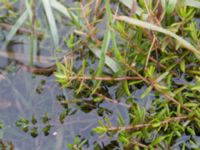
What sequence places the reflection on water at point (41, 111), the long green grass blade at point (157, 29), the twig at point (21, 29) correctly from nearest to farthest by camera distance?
the long green grass blade at point (157, 29) < the reflection on water at point (41, 111) < the twig at point (21, 29)

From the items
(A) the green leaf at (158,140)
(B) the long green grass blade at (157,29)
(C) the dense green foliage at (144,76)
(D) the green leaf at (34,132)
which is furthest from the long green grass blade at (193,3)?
(D) the green leaf at (34,132)

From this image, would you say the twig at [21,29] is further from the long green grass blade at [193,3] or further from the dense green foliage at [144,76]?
the long green grass blade at [193,3]

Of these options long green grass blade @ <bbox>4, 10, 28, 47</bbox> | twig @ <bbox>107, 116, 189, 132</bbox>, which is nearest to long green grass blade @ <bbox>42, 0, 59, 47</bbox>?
long green grass blade @ <bbox>4, 10, 28, 47</bbox>

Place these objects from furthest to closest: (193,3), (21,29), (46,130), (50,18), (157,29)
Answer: (21,29) < (50,18) < (46,130) < (193,3) < (157,29)

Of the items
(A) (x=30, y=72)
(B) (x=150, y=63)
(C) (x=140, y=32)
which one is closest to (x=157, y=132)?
(B) (x=150, y=63)

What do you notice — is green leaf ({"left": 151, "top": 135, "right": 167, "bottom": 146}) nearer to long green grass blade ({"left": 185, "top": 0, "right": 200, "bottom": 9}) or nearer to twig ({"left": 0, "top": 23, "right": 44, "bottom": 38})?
long green grass blade ({"left": 185, "top": 0, "right": 200, "bottom": 9})

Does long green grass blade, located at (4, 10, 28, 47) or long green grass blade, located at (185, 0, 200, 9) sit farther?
long green grass blade, located at (4, 10, 28, 47)

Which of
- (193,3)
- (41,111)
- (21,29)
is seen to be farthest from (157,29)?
(21,29)

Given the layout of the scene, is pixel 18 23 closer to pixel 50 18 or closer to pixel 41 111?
pixel 50 18

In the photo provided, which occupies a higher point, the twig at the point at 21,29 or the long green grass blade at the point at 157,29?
the long green grass blade at the point at 157,29

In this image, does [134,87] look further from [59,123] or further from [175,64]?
[59,123]

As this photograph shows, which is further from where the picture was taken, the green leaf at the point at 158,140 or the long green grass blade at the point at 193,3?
the long green grass blade at the point at 193,3
